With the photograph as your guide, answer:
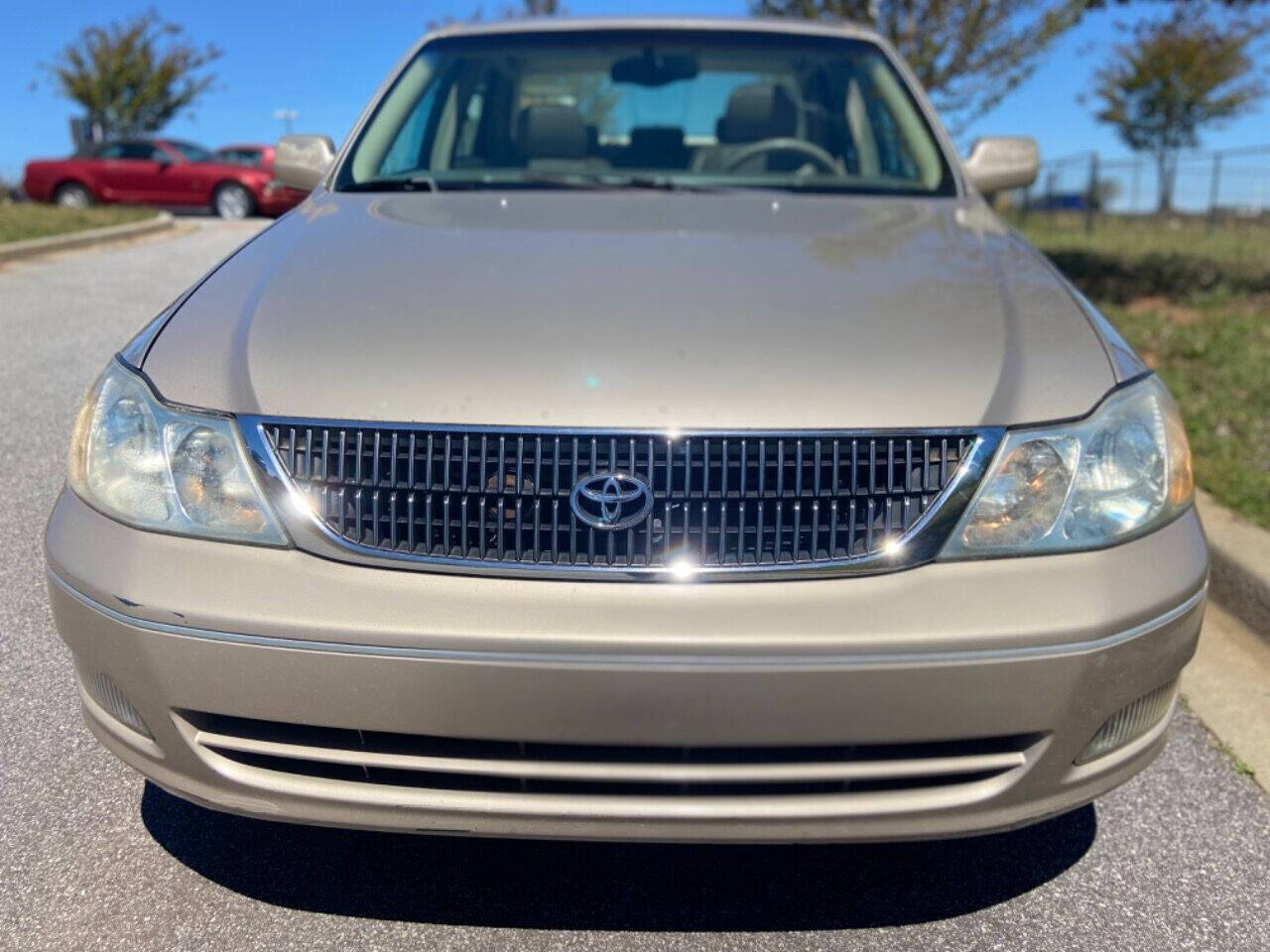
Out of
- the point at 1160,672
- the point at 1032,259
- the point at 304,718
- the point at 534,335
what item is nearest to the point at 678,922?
the point at 304,718

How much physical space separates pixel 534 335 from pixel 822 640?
2.33ft

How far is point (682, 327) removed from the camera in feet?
6.67

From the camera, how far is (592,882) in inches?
85.7

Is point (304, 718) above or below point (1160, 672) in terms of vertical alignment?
above

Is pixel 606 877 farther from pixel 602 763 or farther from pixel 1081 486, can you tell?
pixel 1081 486

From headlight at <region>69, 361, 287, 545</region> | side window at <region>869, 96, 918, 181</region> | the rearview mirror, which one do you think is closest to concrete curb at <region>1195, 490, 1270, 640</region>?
side window at <region>869, 96, 918, 181</region>

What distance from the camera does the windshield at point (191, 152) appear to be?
19.6 m

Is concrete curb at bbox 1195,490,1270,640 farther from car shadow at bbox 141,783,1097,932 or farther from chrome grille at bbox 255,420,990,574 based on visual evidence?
chrome grille at bbox 255,420,990,574

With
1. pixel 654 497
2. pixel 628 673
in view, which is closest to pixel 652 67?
pixel 654 497

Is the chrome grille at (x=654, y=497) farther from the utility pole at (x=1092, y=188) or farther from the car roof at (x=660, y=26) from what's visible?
the utility pole at (x=1092, y=188)

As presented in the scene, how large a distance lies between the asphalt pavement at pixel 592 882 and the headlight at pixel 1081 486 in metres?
0.74

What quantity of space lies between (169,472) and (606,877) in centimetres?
107

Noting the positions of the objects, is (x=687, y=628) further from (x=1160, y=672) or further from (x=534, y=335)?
(x=1160, y=672)

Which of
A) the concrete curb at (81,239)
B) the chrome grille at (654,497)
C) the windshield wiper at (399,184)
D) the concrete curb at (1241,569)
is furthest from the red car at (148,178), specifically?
the chrome grille at (654,497)
